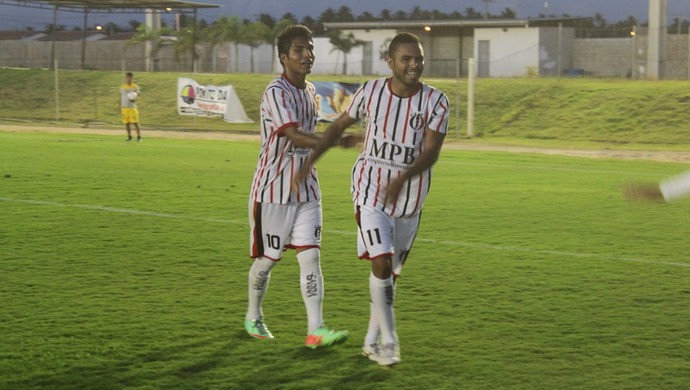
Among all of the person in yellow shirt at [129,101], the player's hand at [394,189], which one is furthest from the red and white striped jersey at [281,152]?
the person in yellow shirt at [129,101]

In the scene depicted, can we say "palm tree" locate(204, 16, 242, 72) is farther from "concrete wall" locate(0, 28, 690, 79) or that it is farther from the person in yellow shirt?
the person in yellow shirt

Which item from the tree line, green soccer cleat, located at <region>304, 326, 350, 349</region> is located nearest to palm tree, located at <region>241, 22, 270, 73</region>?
the tree line

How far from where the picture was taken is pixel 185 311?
25.8ft

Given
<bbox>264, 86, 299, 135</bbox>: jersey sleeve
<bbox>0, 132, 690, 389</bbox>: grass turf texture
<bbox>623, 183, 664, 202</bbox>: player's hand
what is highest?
<bbox>264, 86, 299, 135</bbox>: jersey sleeve

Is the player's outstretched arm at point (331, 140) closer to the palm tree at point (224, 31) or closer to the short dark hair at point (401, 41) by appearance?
the short dark hair at point (401, 41)

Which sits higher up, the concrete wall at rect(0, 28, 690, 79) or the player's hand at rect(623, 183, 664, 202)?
the concrete wall at rect(0, 28, 690, 79)

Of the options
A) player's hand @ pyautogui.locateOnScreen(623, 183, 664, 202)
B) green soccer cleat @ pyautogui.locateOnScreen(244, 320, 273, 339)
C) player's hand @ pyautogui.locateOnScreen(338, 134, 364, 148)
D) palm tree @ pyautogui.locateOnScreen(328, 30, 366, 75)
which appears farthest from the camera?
palm tree @ pyautogui.locateOnScreen(328, 30, 366, 75)

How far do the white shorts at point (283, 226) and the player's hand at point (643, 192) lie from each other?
2.24 meters

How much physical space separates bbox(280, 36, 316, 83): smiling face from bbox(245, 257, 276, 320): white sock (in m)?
1.17

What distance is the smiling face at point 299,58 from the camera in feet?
22.2

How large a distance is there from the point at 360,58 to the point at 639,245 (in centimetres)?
5084

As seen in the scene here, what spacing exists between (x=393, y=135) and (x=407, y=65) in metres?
0.40

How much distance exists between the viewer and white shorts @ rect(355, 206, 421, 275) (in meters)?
6.36

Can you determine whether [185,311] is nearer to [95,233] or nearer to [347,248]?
[347,248]
